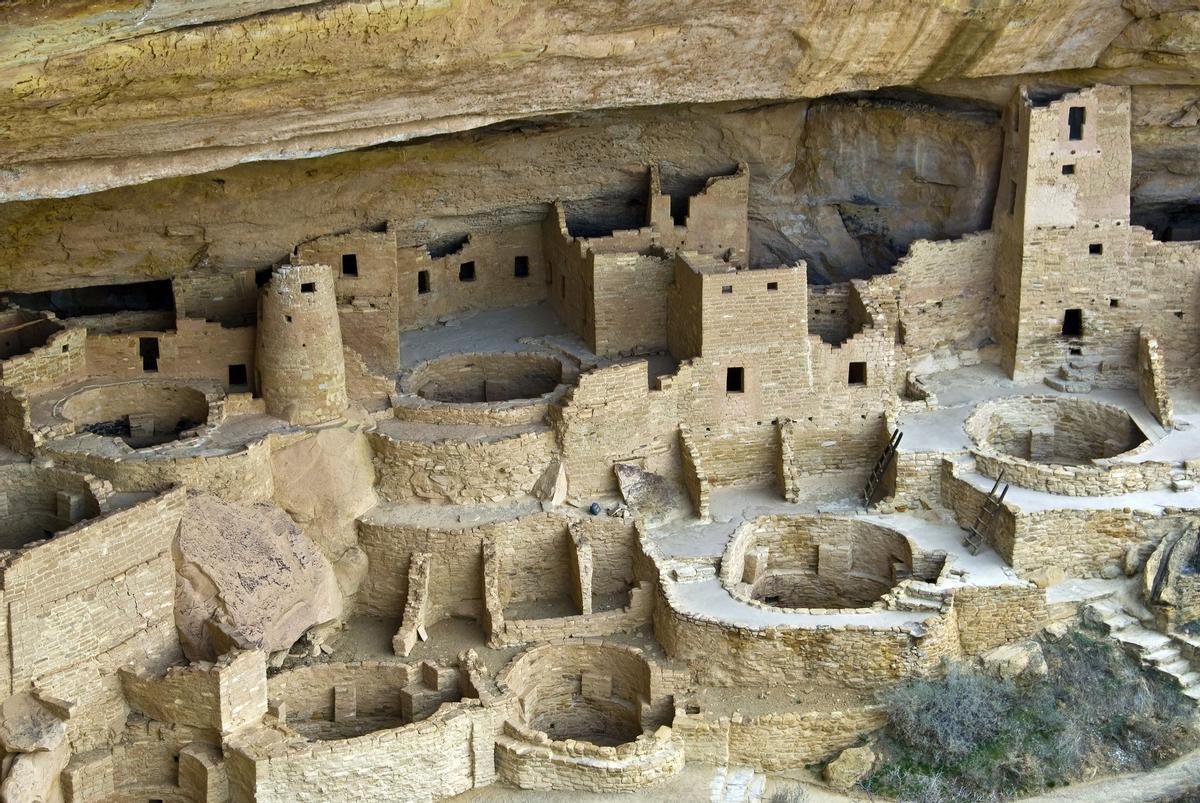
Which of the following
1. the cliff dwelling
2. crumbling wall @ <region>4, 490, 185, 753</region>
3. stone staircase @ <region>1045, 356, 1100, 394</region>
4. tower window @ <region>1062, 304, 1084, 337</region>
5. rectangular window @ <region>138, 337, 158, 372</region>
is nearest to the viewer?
crumbling wall @ <region>4, 490, 185, 753</region>

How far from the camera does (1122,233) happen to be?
71.9 ft

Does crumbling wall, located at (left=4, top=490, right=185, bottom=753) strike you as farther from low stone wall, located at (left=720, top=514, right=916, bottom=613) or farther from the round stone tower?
low stone wall, located at (left=720, top=514, right=916, bottom=613)

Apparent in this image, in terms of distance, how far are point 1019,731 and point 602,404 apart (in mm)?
5498

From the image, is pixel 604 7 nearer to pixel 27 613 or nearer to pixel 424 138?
pixel 424 138

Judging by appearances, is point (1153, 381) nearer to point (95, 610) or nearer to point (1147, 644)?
point (1147, 644)

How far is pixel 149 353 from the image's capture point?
20.7 m

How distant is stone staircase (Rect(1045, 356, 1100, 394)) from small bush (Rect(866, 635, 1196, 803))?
Result: 437cm

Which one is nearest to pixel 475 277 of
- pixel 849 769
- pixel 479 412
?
pixel 479 412

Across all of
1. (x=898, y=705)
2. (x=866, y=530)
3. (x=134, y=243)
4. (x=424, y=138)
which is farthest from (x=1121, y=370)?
(x=134, y=243)

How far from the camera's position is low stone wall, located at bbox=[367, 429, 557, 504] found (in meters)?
19.6

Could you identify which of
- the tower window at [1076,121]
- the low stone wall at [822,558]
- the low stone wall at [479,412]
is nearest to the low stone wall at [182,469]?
the low stone wall at [479,412]

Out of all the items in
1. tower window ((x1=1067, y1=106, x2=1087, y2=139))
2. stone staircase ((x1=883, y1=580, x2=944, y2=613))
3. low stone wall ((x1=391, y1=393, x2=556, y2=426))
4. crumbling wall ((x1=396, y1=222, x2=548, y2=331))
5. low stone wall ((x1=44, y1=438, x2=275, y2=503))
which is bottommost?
stone staircase ((x1=883, y1=580, x2=944, y2=613))

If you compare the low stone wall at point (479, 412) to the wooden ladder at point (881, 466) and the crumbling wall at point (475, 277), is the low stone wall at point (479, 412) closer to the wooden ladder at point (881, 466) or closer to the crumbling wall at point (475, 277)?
the crumbling wall at point (475, 277)

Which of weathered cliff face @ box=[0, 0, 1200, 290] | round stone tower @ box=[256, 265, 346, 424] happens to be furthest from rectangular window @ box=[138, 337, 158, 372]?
round stone tower @ box=[256, 265, 346, 424]
